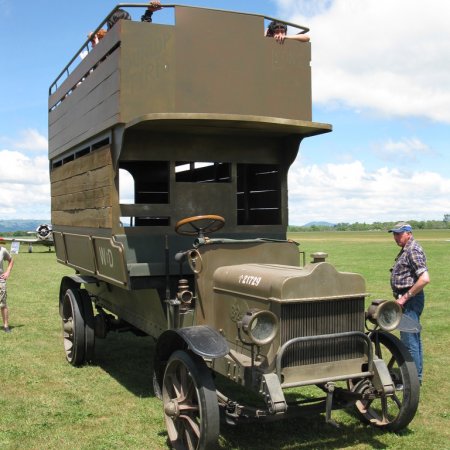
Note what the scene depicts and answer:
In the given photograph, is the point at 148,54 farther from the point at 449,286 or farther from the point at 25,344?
the point at 449,286

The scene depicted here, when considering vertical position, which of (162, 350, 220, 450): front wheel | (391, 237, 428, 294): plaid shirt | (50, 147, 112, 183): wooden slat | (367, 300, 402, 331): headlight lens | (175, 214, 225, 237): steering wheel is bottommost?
(162, 350, 220, 450): front wheel

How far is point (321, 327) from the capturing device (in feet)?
14.6

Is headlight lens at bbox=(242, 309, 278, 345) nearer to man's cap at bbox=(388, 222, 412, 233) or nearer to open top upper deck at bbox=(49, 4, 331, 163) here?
open top upper deck at bbox=(49, 4, 331, 163)

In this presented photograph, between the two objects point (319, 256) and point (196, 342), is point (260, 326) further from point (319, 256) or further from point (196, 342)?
point (319, 256)

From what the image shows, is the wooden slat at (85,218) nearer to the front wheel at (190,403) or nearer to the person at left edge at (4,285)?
the person at left edge at (4,285)

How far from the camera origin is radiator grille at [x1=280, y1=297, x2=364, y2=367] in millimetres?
4329

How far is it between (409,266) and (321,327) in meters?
2.12

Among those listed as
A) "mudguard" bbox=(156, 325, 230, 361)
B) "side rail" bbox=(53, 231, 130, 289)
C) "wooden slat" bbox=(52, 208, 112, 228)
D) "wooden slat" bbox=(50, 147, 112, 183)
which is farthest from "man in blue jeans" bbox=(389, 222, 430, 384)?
Result: "wooden slat" bbox=(50, 147, 112, 183)

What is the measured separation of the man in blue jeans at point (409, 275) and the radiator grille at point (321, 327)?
1677 millimetres

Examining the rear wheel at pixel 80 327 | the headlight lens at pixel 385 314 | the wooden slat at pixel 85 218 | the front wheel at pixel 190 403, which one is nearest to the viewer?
the front wheel at pixel 190 403

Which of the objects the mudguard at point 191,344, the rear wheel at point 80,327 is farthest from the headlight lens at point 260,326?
the rear wheel at point 80,327

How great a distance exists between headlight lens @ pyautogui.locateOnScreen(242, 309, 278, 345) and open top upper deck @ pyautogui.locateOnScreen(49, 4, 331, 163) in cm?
185

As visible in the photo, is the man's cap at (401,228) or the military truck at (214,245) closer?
the military truck at (214,245)

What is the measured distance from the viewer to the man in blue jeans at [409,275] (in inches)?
240
